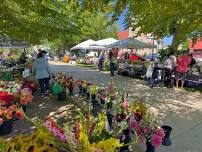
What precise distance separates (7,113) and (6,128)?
0.47 metres

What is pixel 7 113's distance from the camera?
653cm

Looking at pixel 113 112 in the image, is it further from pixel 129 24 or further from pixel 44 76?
pixel 129 24

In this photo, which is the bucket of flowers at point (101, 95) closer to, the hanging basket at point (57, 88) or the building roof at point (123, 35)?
the hanging basket at point (57, 88)

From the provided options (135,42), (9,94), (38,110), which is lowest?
(38,110)

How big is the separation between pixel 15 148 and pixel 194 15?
515 centimetres

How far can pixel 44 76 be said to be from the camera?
10.5 metres

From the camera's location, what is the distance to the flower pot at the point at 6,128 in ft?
22.1

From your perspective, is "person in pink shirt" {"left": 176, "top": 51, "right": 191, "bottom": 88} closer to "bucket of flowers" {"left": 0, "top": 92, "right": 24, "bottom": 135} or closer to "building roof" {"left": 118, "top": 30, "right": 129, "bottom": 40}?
"bucket of flowers" {"left": 0, "top": 92, "right": 24, "bottom": 135}

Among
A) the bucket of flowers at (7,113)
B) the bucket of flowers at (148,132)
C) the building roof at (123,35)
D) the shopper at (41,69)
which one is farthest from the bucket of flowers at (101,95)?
the building roof at (123,35)

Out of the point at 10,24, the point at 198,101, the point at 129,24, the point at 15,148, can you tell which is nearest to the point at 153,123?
the point at 15,148

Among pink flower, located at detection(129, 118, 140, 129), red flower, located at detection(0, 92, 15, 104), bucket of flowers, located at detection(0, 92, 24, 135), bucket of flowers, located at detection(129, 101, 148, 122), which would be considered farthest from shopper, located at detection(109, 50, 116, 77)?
pink flower, located at detection(129, 118, 140, 129)

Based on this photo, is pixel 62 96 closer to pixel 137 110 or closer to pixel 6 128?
pixel 6 128

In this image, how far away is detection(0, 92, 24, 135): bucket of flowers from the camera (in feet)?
21.5

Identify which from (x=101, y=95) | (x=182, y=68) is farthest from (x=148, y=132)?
(x=182, y=68)
